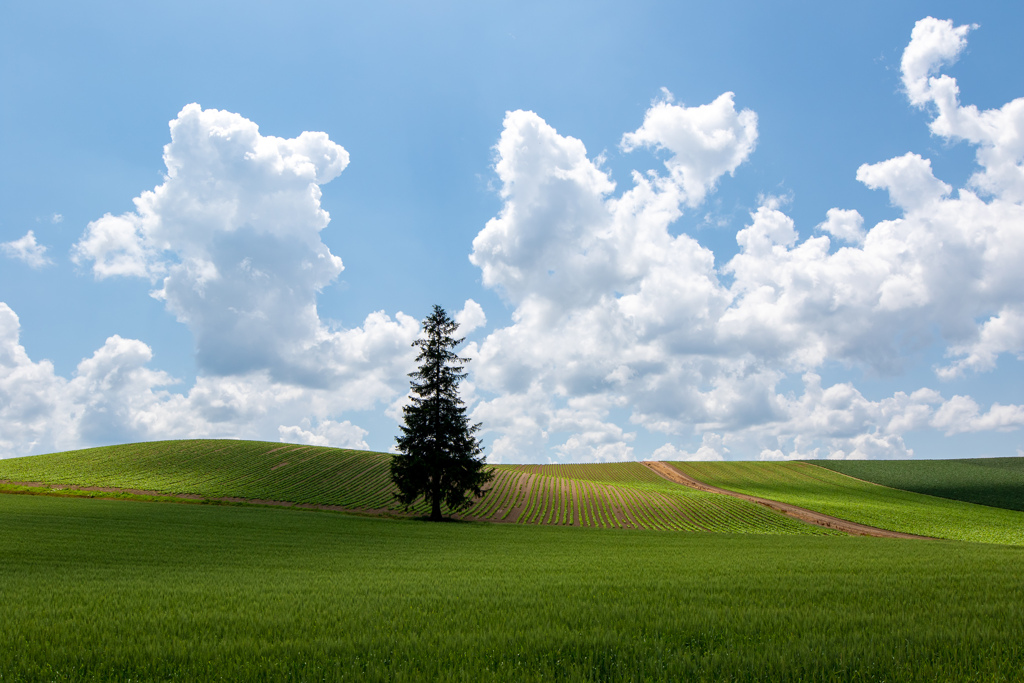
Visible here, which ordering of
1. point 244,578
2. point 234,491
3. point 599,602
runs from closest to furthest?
point 599,602
point 244,578
point 234,491

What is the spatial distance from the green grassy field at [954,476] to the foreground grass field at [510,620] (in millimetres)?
78570

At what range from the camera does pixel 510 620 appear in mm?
7941

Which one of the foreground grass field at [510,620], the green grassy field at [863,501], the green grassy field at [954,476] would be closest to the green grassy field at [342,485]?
the green grassy field at [863,501]

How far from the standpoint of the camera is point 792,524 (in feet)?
160

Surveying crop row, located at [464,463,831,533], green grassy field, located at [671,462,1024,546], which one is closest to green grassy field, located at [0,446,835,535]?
crop row, located at [464,463,831,533]

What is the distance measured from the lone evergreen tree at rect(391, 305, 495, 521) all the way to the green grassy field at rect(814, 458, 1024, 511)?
72989 mm

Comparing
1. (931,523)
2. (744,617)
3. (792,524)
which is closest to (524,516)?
(792,524)

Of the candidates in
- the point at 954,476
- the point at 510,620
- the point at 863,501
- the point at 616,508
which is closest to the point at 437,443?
the point at 616,508

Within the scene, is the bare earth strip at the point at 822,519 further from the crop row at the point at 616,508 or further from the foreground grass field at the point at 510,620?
the foreground grass field at the point at 510,620

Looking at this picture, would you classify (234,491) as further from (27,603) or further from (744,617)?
(744,617)

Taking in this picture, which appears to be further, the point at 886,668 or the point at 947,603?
the point at 947,603

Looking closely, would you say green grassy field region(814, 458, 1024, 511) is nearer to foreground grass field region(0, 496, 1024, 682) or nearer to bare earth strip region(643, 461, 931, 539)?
bare earth strip region(643, 461, 931, 539)

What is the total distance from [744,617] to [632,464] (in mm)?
102386

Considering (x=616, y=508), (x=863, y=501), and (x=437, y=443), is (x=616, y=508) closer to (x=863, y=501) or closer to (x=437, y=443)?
(x=437, y=443)
